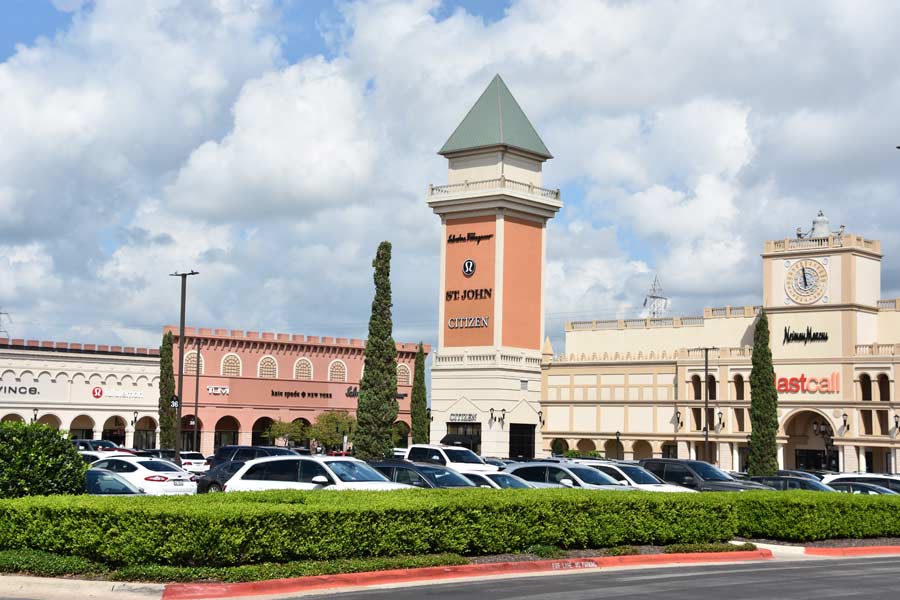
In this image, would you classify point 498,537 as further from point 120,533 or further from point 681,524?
point 120,533

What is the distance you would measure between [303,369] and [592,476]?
6788 cm

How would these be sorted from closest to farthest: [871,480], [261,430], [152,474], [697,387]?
[152,474], [871,480], [697,387], [261,430]

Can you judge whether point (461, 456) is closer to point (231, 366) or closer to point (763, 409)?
point (763, 409)

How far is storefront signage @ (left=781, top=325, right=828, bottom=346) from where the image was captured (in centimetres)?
8662

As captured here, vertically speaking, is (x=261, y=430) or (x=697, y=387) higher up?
(x=697, y=387)

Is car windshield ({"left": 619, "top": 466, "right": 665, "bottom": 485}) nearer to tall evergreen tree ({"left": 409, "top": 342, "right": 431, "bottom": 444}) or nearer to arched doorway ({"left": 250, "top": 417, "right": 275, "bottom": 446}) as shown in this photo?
tall evergreen tree ({"left": 409, "top": 342, "right": 431, "bottom": 444})

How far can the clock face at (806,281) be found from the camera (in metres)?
87.3

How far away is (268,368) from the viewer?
310 feet

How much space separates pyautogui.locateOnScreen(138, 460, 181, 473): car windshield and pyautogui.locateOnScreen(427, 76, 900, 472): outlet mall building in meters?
41.9

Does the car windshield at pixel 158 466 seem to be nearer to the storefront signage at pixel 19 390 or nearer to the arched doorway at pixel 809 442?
the storefront signage at pixel 19 390

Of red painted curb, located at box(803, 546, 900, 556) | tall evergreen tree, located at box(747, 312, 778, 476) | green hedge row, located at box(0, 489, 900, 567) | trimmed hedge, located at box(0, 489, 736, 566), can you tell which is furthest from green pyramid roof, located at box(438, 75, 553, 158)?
trimmed hedge, located at box(0, 489, 736, 566)

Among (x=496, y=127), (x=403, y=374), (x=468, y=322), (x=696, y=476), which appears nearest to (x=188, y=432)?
(x=403, y=374)

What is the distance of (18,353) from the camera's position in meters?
81.1

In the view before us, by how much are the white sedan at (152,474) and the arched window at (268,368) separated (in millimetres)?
58704
